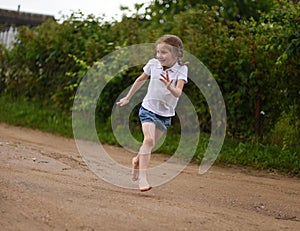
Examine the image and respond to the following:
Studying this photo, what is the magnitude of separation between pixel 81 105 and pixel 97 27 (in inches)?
92.0

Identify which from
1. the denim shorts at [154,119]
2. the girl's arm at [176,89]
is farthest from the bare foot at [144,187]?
the girl's arm at [176,89]

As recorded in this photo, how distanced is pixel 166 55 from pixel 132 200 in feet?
5.06

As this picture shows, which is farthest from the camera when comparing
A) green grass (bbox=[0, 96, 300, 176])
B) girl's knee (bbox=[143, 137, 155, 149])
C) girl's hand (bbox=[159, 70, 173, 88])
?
green grass (bbox=[0, 96, 300, 176])

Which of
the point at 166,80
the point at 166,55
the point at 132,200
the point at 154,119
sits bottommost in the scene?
the point at 132,200

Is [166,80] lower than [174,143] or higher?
higher

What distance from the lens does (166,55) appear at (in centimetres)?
567

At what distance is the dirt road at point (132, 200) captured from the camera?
13.3 ft

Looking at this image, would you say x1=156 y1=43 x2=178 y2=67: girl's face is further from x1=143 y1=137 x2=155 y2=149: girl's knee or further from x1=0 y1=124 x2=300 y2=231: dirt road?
x1=0 y1=124 x2=300 y2=231: dirt road

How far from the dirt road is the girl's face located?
4.20 feet

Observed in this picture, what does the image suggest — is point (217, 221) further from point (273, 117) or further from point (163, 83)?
point (273, 117)

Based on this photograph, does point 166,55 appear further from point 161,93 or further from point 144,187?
point 144,187

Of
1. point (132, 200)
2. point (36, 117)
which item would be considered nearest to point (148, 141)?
point (132, 200)

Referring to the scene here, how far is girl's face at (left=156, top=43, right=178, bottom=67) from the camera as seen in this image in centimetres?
567

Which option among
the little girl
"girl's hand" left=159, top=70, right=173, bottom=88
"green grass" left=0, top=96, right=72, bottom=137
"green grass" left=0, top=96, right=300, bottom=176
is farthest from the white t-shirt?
→ "green grass" left=0, top=96, right=72, bottom=137
